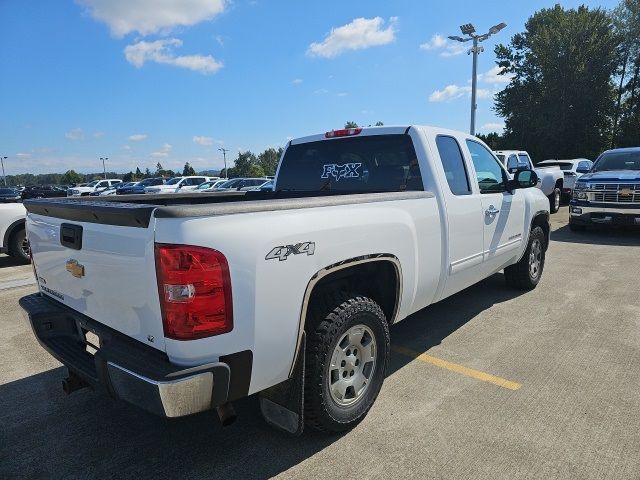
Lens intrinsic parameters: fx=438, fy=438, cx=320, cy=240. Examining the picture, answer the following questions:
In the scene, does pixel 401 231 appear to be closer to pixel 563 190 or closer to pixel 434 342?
pixel 434 342

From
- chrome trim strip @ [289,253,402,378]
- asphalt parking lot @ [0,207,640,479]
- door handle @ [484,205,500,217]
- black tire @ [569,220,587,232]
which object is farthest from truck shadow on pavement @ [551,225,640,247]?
chrome trim strip @ [289,253,402,378]

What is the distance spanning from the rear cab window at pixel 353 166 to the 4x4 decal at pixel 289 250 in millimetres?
1542

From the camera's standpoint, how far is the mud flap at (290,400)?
237 centimetres

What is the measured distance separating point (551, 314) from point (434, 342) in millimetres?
1623

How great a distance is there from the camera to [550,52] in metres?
38.2

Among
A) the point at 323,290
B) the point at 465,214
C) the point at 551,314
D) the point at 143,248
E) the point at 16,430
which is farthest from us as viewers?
the point at 551,314

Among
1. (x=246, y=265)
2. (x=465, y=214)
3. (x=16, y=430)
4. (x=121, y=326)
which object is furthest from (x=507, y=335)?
(x=16, y=430)

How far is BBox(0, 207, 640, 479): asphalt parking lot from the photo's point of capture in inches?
96.0

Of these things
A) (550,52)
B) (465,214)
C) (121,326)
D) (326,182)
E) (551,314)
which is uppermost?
(550,52)

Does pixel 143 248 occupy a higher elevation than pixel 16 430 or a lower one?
higher

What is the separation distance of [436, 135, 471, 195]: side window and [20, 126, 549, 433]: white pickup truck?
2 centimetres

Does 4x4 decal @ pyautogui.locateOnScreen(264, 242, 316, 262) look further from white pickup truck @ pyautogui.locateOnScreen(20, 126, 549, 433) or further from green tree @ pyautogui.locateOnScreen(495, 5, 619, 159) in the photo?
green tree @ pyautogui.locateOnScreen(495, 5, 619, 159)

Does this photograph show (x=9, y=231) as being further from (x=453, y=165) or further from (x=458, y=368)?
(x=458, y=368)

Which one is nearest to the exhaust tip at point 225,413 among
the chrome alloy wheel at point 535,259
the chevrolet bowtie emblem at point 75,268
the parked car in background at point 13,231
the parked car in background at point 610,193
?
the chevrolet bowtie emblem at point 75,268
